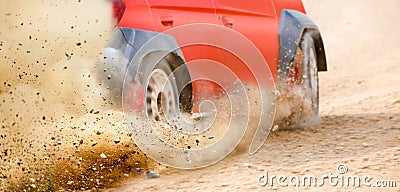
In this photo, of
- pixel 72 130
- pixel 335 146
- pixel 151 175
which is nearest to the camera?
pixel 72 130

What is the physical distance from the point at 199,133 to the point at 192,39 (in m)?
0.73

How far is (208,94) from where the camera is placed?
16.9 feet

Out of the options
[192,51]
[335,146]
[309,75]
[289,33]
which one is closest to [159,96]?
[192,51]

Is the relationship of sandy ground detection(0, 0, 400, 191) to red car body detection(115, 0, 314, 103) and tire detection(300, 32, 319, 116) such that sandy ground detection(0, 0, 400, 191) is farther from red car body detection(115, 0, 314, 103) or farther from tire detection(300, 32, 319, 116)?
tire detection(300, 32, 319, 116)

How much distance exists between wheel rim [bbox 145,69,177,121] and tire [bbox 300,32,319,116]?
183 centimetres

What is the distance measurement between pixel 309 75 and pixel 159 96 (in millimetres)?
2133

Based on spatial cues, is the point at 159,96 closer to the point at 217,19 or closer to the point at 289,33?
the point at 217,19

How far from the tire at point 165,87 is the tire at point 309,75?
1.74 meters

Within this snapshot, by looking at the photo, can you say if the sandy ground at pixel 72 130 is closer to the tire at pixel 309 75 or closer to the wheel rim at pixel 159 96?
the wheel rim at pixel 159 96

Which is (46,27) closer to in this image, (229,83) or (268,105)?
(229,83)

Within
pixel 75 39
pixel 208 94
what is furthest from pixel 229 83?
pixel 75 39

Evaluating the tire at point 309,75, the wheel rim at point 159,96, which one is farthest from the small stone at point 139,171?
the tire at point 309,75

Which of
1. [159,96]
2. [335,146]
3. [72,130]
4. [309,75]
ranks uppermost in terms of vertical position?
[309,75]

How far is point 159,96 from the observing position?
4953 millimetres
